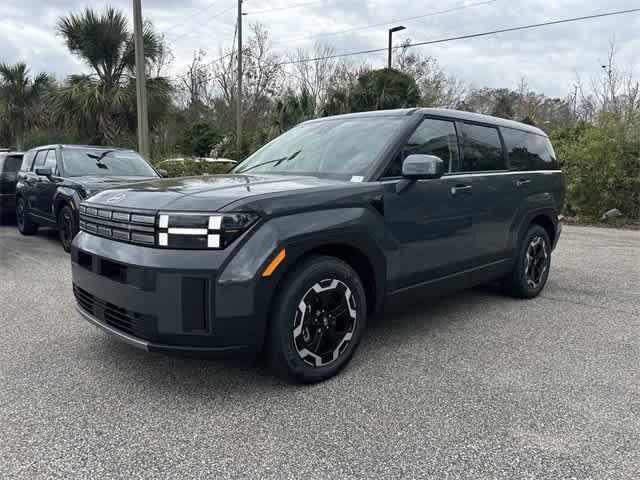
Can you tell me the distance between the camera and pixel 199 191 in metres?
2.87

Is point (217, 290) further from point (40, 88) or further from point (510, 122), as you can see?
point (40, 88)

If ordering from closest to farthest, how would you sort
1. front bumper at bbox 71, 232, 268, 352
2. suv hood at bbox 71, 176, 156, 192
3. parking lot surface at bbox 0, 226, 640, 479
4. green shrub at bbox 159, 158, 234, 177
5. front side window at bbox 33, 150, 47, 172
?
parking lot surface at bbox 0, 226, 640, 479, front bumper at bbox 71, 232, 268, 352, suv hood at bbox 71, 176, 156, 192, front side window at bbox 33, 150, 47, 172, green shrub at bbox 159, 158, 234, 177

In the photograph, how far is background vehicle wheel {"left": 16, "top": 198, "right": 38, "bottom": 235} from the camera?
889 cm

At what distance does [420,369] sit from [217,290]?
4.99 ft


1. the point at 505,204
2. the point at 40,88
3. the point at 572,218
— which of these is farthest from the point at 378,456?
the point at 40,88

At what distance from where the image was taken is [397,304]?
3.53 metres

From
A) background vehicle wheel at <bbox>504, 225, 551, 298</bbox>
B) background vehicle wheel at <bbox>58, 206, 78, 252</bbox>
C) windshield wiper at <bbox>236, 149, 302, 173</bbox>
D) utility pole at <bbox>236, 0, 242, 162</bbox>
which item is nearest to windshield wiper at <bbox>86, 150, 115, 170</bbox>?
background vehicle wheel at <bbox>58, 206, 78, 252</bbox>

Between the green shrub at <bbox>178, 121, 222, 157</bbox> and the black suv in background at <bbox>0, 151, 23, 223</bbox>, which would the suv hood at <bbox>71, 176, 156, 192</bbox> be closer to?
the black suv in background at <bbox>0, 151, 23, 223</bbox>

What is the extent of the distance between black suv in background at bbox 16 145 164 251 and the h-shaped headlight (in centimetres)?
458

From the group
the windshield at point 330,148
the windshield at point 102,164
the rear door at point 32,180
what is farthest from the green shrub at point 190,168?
the windshield at point 330,148

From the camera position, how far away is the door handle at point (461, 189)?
3854 mm

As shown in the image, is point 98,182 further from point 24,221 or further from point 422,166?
point 422,166

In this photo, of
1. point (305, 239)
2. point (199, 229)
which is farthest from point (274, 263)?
point (199, 229)

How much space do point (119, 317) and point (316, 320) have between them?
111 cm
